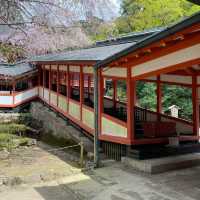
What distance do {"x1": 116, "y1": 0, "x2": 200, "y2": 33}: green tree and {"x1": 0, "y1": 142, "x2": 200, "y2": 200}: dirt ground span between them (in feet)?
80.7

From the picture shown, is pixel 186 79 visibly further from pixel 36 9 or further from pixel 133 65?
pixel 36 9

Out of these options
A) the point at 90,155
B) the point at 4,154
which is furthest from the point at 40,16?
the point at 4,154

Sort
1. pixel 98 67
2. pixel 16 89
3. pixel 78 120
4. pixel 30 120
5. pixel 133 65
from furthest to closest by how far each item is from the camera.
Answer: pixel 16 89, pixel 30 120, pixel 78 120, pixel 98 67, pixel 133 65

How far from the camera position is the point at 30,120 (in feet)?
84.6

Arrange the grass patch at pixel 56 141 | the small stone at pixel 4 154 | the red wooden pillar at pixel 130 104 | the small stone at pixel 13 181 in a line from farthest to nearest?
1. the grass patch at pixel 56 141
2. the small stone at pixel 4 154
3. the red wooden pillar at pixel 130 104
4. the small stone at pixel 13 181

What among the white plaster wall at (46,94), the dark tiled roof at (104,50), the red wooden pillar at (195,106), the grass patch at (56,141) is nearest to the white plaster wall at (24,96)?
the white plaster wall at (46,94)

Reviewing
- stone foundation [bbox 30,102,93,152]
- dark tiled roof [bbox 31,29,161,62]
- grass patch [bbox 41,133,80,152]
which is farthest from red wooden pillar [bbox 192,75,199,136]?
grass patch [bbox 41,133,80,152]

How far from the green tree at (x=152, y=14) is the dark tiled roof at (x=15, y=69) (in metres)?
11.6

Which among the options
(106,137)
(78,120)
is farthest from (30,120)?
(106,137)

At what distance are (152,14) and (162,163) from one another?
27.6 metres

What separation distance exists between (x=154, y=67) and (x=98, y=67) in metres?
2.51

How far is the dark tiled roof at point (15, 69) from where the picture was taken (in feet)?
94.3

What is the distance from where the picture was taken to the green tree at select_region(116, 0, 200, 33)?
36219 millimetres

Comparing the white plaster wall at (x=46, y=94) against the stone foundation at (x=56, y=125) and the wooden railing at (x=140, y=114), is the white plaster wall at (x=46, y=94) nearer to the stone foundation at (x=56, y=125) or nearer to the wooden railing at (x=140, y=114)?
the stone foundation at (x=56, y=125)
